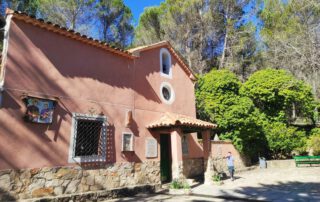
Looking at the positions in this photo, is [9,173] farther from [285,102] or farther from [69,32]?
[285,102]

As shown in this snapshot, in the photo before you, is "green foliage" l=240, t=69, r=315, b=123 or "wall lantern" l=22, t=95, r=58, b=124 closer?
"wall lantern" l=22, t=95, r=58, b=124

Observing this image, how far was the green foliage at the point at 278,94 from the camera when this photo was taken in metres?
19.1

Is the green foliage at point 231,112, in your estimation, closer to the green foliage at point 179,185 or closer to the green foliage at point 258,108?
the green foliage at point 258,108

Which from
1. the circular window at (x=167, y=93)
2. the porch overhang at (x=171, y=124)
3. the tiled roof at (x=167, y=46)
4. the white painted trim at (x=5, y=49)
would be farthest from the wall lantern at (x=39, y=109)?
the circular window at (x=167, y=93)

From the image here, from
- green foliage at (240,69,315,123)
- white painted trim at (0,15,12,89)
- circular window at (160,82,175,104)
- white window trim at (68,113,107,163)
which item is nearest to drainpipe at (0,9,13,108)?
white painted trim at (0,15,12,89)

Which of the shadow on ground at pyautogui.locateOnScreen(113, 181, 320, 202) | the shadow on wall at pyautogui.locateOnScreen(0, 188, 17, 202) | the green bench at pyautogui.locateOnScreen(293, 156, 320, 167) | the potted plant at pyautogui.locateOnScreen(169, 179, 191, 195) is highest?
the green bench at pyautogui.locateOnScreen(293, 156, 320, 167)

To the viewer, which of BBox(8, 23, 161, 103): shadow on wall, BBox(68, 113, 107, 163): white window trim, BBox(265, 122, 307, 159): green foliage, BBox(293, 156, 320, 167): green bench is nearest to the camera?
BBox(8, 23, 161, 103): shadow on wall

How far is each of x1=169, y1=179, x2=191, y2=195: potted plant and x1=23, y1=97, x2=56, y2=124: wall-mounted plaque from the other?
5.14m

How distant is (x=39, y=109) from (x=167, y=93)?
664cm

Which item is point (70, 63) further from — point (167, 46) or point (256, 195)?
point (256, 195)

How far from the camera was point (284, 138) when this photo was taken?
17.9m

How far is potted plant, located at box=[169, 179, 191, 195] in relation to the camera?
9.50m

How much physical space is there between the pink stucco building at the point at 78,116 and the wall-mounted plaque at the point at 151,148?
0.13 ft

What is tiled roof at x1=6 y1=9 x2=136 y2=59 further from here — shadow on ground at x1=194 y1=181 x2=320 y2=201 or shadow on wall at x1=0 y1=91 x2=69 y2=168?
shadow on ground at x1=194 y1=181 x2=320 y2=201
